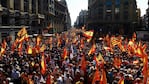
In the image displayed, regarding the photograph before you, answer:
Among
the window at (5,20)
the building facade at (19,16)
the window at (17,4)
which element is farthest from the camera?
the window at (17,4)

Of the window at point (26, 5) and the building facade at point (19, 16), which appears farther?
the window at point (26, 5)

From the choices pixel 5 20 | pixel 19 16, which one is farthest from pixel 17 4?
pixel 5 20

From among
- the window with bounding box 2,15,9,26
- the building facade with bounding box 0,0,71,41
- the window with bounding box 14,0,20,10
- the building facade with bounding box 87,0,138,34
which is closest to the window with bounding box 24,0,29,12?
the building facade with bounding box 0,0,71,41

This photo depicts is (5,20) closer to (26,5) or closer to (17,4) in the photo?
(17,4)

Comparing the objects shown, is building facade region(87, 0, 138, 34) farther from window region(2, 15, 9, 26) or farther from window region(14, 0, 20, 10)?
window region(2, 15, 9, 26)

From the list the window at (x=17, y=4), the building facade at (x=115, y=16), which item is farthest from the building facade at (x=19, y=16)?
the building facade at (x=115, y=16)

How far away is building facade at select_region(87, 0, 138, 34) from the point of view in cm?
9437

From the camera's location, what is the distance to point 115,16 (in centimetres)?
9588

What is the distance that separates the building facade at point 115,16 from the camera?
310ft

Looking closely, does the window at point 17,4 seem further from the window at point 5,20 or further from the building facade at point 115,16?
the building facade at point 115,16

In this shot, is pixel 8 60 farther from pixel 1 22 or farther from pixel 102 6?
pixel 102 6

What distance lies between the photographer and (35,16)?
6644cm

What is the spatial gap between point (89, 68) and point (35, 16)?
4948 centimetres

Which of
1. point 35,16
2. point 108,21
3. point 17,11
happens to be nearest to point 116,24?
point 108,21
